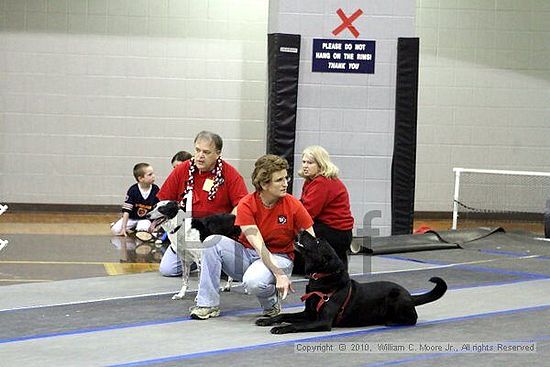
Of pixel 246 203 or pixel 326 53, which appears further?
pixel 326 53

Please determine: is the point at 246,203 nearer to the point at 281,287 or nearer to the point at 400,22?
the point at 281,287

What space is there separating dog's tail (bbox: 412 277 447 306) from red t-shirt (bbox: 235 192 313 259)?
0.81 metres

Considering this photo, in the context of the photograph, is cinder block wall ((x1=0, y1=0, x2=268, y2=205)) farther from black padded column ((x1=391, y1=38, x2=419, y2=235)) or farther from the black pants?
the black pants

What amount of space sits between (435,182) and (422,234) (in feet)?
11.5

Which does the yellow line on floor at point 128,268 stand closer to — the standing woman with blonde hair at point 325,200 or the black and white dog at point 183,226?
the black and white dog at point 183,226

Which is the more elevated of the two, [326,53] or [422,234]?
[326,53]

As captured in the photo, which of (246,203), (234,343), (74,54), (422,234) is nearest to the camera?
(234,343)

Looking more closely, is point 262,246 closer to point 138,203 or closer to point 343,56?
point 343,56

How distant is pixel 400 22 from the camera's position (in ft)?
35.6

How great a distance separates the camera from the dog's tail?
596 cm

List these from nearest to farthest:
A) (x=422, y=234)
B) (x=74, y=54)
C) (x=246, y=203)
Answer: (x=246, y=203) → (x=422, y=234) → (x=74, y=54)

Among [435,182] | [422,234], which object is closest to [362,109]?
[422,234]

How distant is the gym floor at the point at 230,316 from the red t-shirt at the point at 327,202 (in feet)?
1.83

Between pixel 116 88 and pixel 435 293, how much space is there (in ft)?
27.2
